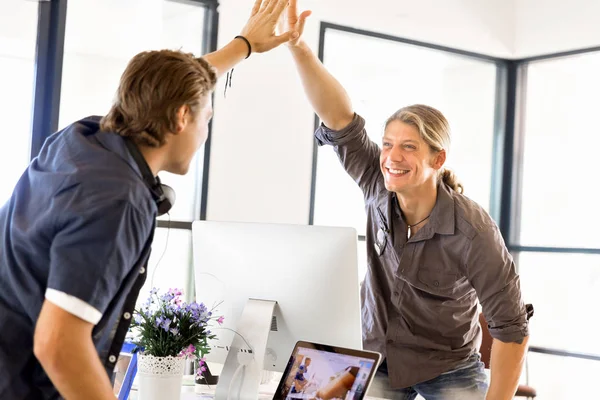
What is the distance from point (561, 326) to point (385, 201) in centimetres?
270

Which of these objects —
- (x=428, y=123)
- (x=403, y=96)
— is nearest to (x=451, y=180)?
(x=428, y=123)

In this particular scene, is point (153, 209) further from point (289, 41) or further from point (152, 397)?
point (289, 41)

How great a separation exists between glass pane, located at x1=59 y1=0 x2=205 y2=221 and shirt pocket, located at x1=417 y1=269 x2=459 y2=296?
189 cm

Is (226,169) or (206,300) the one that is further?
(226,169)

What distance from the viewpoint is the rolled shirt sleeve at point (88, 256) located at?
4.34 feet

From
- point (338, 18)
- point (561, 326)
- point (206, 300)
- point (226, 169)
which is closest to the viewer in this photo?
point (206, 300)

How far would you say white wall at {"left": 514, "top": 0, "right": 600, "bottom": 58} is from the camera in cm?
480

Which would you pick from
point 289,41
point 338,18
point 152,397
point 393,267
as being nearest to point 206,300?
point 152,397

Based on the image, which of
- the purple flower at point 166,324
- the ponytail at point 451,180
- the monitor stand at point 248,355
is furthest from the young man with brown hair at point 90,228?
the ponytail at point 451,180

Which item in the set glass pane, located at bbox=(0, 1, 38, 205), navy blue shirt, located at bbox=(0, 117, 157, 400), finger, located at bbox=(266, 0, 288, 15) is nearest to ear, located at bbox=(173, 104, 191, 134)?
navy blue shirt, located at bbox=(0, 117, 157, 400)

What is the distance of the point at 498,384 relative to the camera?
2340 millimetres

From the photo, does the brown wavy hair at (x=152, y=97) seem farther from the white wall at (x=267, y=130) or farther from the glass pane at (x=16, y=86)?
the white wall at (x=267, y=130)

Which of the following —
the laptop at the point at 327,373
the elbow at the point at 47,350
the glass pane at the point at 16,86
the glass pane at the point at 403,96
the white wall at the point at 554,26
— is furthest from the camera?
the white wall at the point at 554,26

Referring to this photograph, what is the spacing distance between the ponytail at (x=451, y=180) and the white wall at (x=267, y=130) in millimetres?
1624
